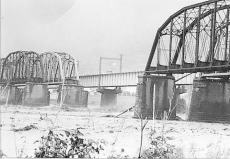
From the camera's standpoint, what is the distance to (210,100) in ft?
139

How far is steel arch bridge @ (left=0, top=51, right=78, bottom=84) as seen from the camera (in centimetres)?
10294

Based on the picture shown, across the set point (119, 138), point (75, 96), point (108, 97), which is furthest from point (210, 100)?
point (108, 97)

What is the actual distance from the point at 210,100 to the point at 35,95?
2183 inches

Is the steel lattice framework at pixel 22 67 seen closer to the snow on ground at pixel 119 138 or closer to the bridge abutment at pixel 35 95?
the bridge abutment at pixel 35 95

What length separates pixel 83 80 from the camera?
10644 centimetres

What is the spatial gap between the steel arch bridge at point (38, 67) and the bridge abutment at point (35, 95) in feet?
20.8

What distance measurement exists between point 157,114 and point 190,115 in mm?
4164

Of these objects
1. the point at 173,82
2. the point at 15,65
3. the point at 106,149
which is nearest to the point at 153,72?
the point at 173,82

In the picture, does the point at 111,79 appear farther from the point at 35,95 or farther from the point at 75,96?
the point at 35,95

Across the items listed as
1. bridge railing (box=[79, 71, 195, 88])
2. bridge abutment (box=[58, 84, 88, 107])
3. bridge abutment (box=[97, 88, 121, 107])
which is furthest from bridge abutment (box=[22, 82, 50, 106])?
bridge abutment (box=[97, 88, 121, 107])

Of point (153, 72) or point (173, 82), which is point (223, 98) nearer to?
point (173, 82)

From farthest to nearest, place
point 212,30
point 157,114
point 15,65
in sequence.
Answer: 1. point 15,65
2. point 157,114
3. point 212,30

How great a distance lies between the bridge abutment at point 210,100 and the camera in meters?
42.1

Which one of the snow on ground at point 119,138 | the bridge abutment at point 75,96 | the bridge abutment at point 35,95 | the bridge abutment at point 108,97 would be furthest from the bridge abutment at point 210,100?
the bridge abutment at point 108,97
